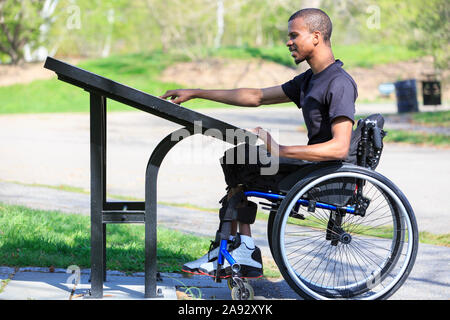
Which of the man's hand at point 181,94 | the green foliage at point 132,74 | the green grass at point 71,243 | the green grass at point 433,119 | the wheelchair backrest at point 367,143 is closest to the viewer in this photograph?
the wheelchair backrest at point 367,143

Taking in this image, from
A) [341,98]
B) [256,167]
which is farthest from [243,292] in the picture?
[341,98]

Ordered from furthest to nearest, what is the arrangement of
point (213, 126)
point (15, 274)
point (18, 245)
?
point (18, 245) → point (15, 274) → point (213, 126)

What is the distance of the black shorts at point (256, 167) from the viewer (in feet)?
11.1

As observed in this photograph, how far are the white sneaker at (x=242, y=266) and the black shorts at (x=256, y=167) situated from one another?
0.33 metres

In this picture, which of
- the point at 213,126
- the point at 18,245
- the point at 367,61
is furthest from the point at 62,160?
the point at 367,61

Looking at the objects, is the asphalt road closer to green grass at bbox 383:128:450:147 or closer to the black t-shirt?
green grass at bbox 383:128:450:147

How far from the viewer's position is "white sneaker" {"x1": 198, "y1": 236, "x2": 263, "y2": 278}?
3441 mm

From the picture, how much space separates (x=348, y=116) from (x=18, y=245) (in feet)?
8.15

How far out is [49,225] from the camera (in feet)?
16.8

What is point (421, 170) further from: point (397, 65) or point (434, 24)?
point (397, 65)

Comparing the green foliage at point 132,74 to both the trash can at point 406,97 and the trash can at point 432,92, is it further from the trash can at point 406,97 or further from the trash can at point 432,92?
the trash can at point 432,92

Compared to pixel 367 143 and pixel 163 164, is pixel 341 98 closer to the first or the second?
pixel 367 143

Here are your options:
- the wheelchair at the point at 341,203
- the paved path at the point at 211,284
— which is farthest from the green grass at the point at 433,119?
the wheelchair at the point at 341,203

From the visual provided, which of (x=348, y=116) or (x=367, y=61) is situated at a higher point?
(x=367, y=61)
